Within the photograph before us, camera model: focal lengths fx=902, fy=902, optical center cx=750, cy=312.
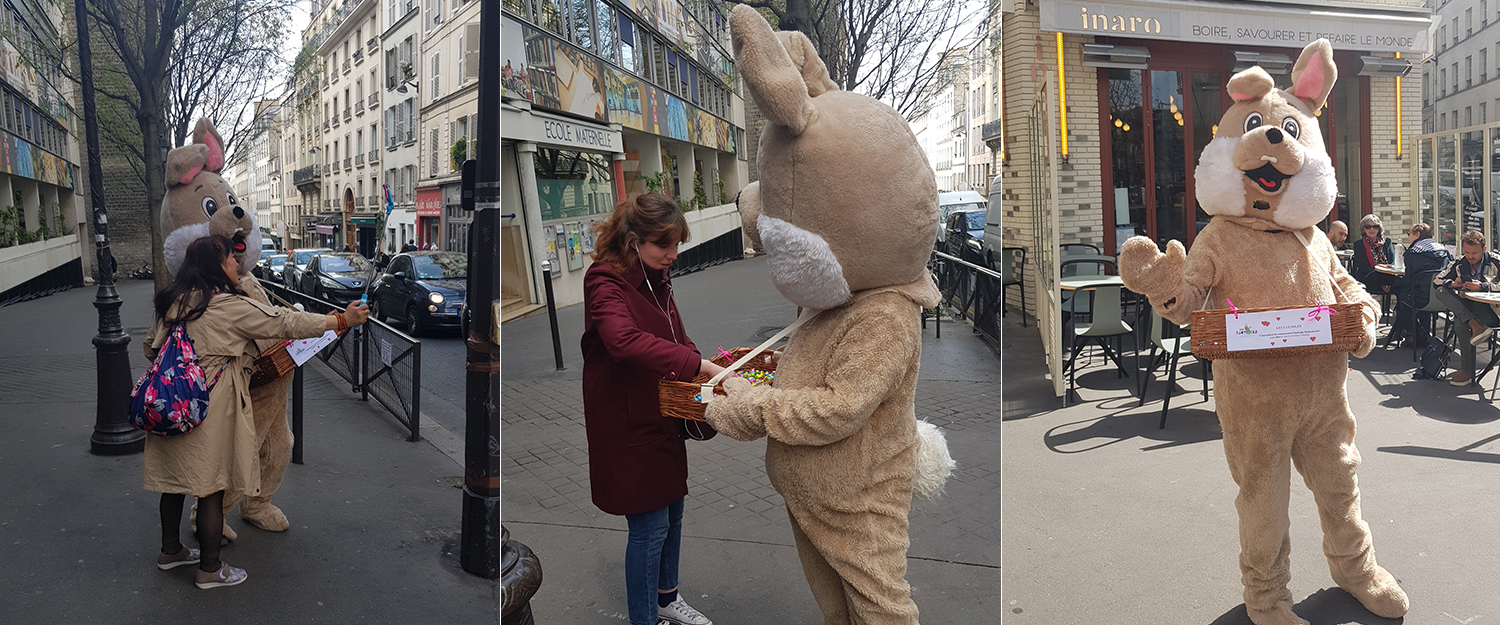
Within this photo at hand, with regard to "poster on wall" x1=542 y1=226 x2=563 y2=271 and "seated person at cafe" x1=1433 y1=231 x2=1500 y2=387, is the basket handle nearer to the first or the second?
"poster on wall" x1=542 y1=226 x2=563 y2=271

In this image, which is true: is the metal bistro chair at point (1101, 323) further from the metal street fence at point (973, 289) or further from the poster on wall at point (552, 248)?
the poster on wall at point (552, 248)

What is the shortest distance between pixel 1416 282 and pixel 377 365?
10.4ft

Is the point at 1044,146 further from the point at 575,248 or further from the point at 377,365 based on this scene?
the point at 377,365

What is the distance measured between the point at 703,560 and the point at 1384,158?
98.2 inches

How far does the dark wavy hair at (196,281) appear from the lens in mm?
2721

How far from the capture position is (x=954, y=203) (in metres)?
2.61

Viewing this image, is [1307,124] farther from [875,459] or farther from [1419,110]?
[875,459]

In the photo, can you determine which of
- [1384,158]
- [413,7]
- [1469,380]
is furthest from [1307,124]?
[413,7]

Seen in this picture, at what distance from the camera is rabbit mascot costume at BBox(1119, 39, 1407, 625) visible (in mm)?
2465

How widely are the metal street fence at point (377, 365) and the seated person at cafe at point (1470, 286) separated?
312cm

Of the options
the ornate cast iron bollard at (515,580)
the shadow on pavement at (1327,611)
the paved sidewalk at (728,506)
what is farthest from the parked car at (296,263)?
the shadow on pavement at (1327,611)

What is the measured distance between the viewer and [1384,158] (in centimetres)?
267

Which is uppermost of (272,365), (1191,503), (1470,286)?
(1470,286)

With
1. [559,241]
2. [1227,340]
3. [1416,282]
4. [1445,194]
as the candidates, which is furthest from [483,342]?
[1445,194]
